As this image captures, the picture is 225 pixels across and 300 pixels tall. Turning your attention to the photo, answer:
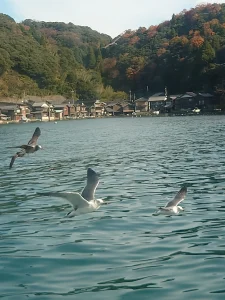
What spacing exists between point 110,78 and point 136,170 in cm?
10558

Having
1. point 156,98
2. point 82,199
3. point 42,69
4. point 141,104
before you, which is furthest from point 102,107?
point 82,199

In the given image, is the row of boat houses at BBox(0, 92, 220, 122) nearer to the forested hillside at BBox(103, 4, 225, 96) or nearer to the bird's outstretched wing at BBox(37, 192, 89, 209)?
the forested hillside at BBox(103, 4, 225, 96)

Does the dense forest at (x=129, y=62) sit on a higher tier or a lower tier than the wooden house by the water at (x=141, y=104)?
higher

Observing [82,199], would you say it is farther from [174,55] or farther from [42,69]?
[42,69]

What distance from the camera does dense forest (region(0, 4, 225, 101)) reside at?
95625 mm

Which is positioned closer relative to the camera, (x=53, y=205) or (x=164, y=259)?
(x=164, y=259)

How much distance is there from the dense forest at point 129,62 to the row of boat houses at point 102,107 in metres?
3.27

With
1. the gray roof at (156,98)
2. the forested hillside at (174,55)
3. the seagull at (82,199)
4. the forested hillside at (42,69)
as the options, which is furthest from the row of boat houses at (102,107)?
Result: the seagull at (82,199)

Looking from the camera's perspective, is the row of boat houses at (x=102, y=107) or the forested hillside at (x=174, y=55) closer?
the row of boat houses at (x=102, y=107)

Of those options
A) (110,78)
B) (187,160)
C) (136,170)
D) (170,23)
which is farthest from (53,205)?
(170,23)

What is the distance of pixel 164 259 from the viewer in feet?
24.2

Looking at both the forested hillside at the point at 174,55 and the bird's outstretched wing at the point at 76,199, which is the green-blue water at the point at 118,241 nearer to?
the bird's outstretched wing at the point at 76,199

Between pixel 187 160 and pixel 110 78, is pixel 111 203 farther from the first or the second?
pixel 110 78

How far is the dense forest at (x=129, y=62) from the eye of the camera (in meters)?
95.6
